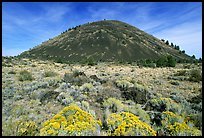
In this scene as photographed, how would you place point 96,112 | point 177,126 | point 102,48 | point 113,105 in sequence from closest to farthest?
point 177,126
point 96,112
point 113,105
point 102,48

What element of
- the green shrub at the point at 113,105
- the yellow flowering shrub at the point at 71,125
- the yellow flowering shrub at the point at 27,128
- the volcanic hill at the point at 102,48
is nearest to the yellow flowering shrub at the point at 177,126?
the green shrub at the point at 113,105

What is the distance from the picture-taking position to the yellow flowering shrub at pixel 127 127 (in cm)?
488

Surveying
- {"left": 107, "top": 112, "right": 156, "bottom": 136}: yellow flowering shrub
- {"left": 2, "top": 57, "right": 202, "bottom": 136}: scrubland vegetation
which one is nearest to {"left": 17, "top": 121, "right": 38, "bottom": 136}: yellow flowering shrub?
{"left": 2, "top": 57, "right": 202, "bottom": 136}: scrubland vegetation

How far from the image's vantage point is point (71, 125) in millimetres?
4867

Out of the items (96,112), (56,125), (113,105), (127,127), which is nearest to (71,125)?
(56,125)

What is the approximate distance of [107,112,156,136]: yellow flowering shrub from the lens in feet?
16.0

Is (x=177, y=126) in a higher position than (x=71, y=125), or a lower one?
lower

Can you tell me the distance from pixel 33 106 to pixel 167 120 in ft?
15.2

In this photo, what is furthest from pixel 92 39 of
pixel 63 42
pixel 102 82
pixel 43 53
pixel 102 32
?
pixel 102 82

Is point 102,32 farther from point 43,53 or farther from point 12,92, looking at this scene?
point 12,92

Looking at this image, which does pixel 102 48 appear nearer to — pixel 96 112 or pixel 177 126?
pixel 96 112

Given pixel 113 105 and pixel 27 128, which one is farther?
pixel 113 105

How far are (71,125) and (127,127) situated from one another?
4.99 ft

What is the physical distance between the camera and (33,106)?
6.69 meters
